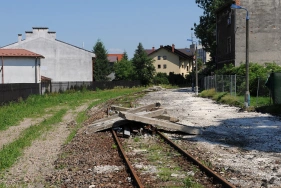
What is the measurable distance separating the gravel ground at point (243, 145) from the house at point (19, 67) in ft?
114

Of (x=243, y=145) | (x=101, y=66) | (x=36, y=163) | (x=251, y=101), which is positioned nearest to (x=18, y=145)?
(x=36, y=163)

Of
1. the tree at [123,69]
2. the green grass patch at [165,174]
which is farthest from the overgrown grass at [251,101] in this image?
the tree at [123,69]

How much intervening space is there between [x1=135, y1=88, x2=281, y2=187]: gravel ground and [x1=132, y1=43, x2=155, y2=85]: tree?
213ft

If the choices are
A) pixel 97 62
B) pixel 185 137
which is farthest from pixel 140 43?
pixel 185 137

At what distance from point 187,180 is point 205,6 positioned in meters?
64.9

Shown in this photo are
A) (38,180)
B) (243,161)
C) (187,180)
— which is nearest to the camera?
(187,180)

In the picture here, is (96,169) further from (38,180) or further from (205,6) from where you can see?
(205,6)

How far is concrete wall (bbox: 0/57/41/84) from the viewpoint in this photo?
5319cm

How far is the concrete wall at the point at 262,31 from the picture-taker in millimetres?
47156

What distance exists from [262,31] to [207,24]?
23.4m

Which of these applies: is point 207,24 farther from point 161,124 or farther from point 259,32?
point 161,124

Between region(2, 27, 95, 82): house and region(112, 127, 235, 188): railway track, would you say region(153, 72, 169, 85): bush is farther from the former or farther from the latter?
region(112, 127, 235, 188): railway track

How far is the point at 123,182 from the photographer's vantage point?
341 inches

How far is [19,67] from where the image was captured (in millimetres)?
53531
